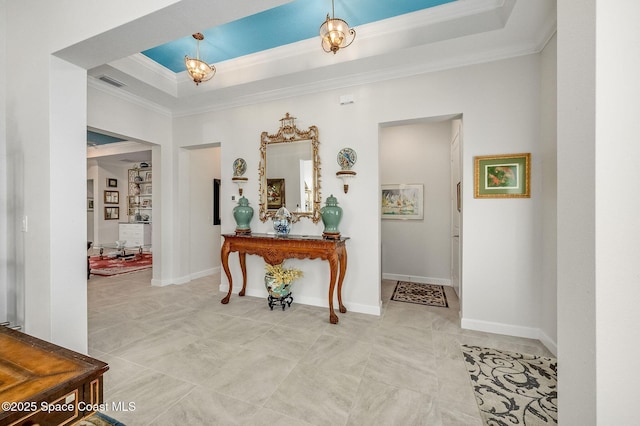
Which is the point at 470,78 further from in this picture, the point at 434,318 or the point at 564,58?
the point at 434,318

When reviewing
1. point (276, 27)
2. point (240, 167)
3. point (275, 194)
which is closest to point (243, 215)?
point (275, 194)

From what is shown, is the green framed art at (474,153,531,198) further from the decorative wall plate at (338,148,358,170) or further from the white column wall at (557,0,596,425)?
the white column wall at (557,0,596,425)

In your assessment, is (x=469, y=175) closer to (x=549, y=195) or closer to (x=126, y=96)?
(x=549, y=195)

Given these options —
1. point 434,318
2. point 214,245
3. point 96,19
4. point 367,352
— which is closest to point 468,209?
point 434,318

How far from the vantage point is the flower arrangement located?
3.29 metres

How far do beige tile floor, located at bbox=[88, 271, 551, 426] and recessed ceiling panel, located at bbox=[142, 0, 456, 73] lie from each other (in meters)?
2.95

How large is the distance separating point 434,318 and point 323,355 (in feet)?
5.02

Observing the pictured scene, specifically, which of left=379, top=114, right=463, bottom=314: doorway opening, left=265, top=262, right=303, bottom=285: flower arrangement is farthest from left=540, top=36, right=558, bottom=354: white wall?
left=265, top=262, right=303, bottom=285: flower arrangement

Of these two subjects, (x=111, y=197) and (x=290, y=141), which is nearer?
(x=290, y=141)

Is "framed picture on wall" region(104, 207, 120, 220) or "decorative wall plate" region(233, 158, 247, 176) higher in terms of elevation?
"decorative wall plate" region(233, 158, 247, 176)

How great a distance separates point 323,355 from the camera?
227 centimetres

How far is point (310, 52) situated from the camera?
3029 millimetres

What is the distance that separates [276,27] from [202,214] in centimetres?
363

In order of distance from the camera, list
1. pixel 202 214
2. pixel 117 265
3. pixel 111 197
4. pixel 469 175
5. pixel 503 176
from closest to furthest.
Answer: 1. pixel 503 176
2. pixel 469 175
3. pixel 202 214
4. pixel 117 265
5. pixel 111 197
